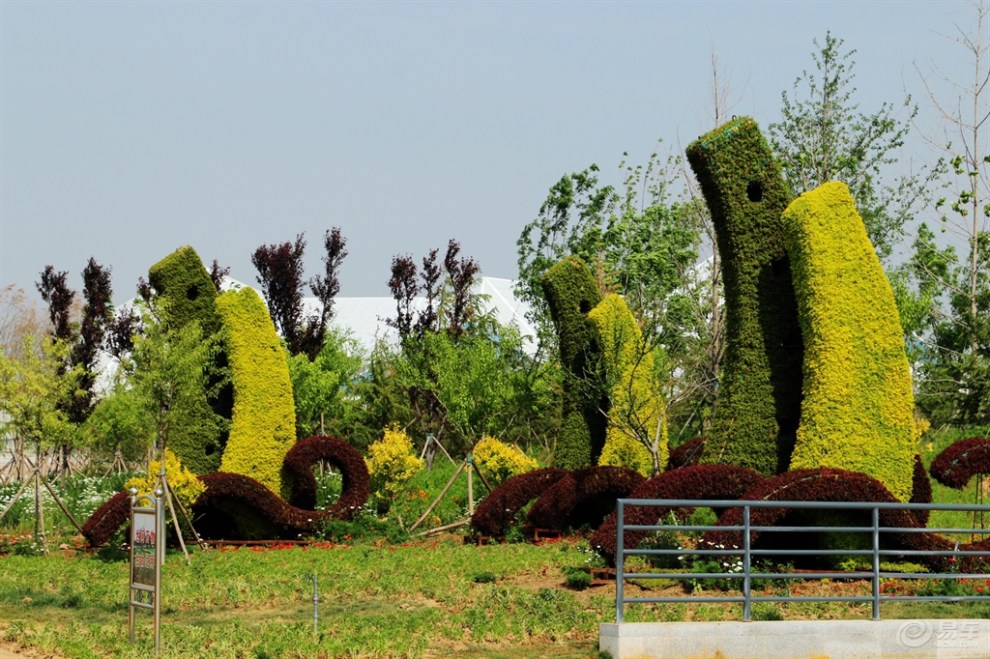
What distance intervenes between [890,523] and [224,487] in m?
11.6

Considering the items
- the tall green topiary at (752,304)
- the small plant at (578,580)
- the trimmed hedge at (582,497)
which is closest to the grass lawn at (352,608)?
the small plant at (578,580)

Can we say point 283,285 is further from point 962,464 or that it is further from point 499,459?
point 962,464

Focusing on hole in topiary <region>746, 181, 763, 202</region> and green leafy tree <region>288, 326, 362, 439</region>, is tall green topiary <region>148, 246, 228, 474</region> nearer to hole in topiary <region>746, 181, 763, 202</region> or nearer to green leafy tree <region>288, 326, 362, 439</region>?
green leafy tree <region>288, 326, 362, 439</region>

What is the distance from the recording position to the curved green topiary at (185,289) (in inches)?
923

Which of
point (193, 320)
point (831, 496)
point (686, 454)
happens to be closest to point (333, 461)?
point (193, 320)

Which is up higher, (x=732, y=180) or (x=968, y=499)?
(x=732, y=180)

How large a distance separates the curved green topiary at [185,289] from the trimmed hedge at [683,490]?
1034 cm

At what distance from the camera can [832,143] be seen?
116 feet

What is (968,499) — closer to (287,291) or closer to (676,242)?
(676,242)

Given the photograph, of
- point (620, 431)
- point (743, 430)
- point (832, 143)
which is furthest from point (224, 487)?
point (832, 143)

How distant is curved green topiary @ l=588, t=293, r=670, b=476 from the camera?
22.5 meters

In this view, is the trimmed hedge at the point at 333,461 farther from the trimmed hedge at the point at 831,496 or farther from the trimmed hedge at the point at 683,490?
the trimmed hedge at the point at 831,496

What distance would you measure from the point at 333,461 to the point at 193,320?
3.76 m

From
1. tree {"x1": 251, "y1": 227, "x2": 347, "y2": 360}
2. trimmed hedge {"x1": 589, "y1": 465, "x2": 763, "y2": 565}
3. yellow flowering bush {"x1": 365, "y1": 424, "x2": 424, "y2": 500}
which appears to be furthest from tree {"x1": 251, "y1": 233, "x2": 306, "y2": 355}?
trimmed hedge {"x1": 589, "y1": 465, "x2": 763, "y2": 565}
